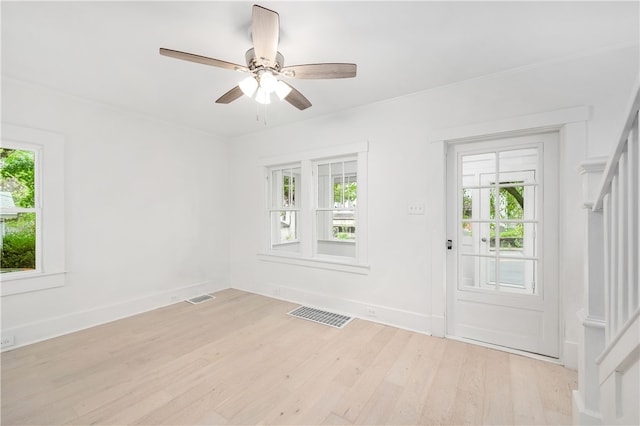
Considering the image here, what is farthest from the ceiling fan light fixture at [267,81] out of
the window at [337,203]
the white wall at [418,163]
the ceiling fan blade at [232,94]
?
the window at [337,203]

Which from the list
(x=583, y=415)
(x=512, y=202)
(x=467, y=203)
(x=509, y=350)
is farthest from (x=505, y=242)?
(x=583, y=415)

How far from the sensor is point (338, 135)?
3.50 metres

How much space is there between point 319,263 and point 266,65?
8.12 ft

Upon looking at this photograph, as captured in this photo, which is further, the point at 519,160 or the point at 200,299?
the point at 200,299

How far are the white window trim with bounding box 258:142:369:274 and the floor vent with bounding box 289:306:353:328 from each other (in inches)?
21.7

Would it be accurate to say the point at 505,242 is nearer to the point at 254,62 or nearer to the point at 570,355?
the point at 570,355

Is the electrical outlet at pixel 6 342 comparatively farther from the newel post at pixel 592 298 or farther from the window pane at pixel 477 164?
the window pane at pixel 477 164

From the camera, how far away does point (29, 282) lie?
2754 millimetres

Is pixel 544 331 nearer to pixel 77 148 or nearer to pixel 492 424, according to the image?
pixel 492 424

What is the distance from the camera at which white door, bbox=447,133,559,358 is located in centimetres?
247

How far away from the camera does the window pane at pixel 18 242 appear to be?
8.86 feet

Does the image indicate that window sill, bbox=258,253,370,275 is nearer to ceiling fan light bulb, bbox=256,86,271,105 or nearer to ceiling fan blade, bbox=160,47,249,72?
ceiling fan light bulb, bbox=256,86,271,105

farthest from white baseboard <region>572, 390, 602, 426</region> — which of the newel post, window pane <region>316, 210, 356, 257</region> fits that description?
window pane <region>316, 210, 356, 257</region>

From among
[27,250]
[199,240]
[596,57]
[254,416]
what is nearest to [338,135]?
[596,57]
